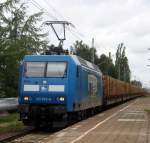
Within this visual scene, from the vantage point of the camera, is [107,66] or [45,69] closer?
[45,69]

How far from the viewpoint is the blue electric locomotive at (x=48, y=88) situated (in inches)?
843

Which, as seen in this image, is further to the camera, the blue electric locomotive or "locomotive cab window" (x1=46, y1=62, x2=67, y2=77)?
"locomotive cab window" (x1=46, y1=62, x2=67, y2=77)

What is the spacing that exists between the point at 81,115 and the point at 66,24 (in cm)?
528

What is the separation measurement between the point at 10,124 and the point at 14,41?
371 inches

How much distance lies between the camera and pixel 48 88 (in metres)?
21.6

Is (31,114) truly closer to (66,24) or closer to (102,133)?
(102,133)

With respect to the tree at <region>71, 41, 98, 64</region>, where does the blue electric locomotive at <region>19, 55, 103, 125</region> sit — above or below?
below

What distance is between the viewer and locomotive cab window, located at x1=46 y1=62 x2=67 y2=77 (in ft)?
72.0

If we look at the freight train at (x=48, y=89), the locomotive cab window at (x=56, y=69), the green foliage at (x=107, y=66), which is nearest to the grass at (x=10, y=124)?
the freight train at (x=48, y=89)

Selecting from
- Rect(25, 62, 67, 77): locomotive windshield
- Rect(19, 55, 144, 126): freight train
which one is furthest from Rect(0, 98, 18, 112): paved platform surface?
Rect(25, 62, 67, 77): locomotive windshield

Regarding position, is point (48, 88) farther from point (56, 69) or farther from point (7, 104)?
point (7, 104)

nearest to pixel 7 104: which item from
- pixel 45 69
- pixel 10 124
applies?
pixel 10 124

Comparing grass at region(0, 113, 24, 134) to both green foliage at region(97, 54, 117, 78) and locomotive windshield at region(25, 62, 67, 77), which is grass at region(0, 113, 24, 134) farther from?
green foliage at region(97, 54, 117, 78)

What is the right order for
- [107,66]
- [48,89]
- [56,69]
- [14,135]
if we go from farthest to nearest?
[107,66]
[56,69]
[48,89]
[14,135]
